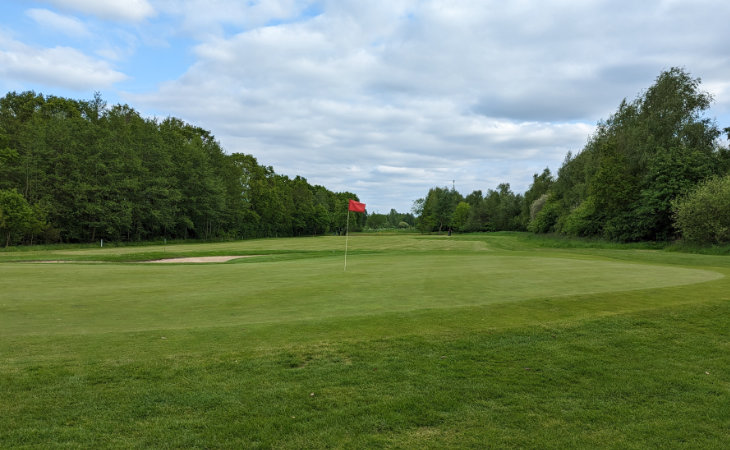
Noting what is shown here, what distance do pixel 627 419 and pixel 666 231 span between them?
53812 mm

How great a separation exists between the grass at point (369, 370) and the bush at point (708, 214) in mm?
30962

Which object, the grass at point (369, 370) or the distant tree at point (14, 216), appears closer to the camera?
the grass at point (369, 370)

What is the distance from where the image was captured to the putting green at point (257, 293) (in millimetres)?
8734

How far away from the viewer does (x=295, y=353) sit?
6188 mm

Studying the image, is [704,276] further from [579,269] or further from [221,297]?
[221,297]

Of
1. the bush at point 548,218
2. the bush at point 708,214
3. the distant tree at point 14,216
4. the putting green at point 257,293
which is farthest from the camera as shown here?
the bush at point 548,218

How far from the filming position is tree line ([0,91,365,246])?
46594mm

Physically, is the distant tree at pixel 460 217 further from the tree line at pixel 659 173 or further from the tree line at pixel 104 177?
the tree line at pixel 104 177

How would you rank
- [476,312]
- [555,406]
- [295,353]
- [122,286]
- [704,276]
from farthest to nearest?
[704,276] → [122,286] → [476,312] → [295,353] → [555,406]

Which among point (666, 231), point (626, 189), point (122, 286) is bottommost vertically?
point (122, 286)

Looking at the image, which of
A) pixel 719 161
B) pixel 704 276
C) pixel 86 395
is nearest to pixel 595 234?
pixel 719 161

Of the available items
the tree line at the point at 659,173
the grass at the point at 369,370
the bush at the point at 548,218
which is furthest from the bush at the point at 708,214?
the bush at the point at 548,218

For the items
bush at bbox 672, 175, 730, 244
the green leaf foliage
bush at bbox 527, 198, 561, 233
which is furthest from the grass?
bush at bbox 527, 198, 561, 233

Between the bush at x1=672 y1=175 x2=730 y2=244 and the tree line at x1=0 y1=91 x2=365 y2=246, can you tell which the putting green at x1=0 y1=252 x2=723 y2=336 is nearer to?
the bush at x1=672 y1=175 x2=730 y2=244
